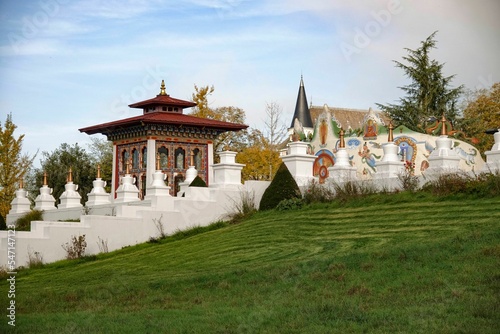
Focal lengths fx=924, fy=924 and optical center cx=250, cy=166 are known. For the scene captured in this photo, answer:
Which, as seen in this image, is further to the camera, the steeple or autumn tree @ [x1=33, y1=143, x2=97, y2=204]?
the steeple

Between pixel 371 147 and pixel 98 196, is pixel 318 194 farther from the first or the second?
pixel 98 196

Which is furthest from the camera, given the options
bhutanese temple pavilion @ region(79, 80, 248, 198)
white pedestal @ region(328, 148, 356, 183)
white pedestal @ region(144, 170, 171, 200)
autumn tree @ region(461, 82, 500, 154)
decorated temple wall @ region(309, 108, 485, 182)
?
autumn tree @ region(461, 82, 500, 154)

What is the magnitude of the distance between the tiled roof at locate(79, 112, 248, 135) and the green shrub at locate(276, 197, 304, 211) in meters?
14.5

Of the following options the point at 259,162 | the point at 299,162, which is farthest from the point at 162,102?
the point at 299,162

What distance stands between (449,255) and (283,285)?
316 centimetres

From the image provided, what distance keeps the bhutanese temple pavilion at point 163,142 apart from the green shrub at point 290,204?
14.5 m

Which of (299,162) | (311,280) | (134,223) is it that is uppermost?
(299,162)

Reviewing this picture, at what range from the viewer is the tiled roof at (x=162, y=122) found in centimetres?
4212

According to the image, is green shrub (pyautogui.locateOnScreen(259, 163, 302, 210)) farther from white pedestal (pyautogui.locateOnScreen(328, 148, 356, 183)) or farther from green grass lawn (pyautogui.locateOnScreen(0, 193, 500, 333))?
green grass lawn (pyautogui.locateOnScreen(0, 193, 500, 333))

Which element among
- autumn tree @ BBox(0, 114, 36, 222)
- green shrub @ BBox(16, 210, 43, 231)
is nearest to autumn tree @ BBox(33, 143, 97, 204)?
autumn tree @ BBox(0, 114, 36, 222)

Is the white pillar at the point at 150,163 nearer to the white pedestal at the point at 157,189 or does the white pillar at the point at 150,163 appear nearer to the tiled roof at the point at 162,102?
the tiled roof at the point at 162,102

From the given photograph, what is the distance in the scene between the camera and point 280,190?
29.4 m

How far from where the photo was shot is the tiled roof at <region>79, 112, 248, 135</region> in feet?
138

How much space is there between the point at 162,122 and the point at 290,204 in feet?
49.7
